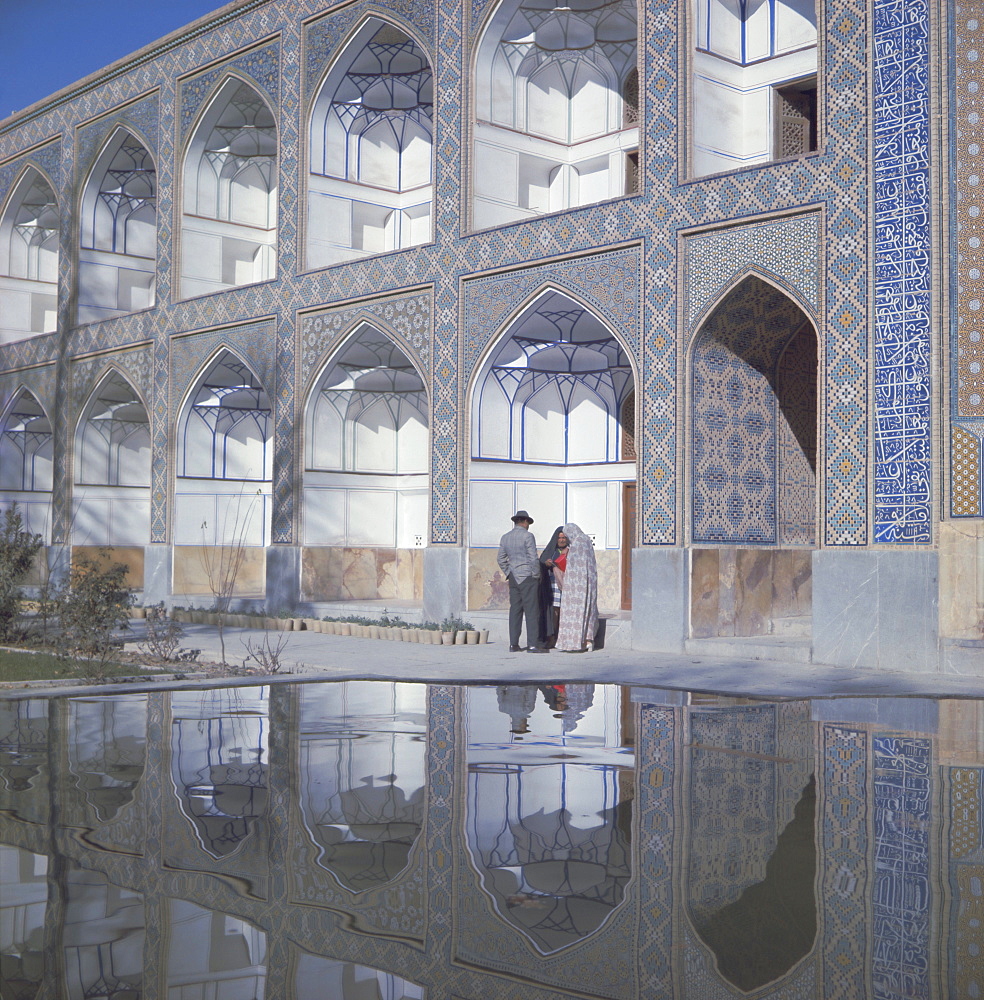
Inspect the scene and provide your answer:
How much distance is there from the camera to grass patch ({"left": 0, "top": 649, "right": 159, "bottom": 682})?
27.7 feet

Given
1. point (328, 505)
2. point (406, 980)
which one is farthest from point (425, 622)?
point (406, 980)

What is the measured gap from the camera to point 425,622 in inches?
530

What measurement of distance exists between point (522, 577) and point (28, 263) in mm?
15002

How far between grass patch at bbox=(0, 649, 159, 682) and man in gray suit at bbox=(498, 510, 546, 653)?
3649 mm

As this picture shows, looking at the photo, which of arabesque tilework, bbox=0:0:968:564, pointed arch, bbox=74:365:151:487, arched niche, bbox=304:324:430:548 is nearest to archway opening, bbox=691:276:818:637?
arabesque tilework, bbox=0:0:968:564

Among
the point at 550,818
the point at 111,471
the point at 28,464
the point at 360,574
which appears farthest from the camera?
the point at 28,464

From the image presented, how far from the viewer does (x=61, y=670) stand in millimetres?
A: 8969

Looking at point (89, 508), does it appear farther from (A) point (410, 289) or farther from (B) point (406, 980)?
(B) point (406, 980)

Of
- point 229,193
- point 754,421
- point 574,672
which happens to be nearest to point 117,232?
point 229,193

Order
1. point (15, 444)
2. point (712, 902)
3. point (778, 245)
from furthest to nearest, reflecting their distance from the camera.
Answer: point (15, 444), point (778, 245), point (712, 902)

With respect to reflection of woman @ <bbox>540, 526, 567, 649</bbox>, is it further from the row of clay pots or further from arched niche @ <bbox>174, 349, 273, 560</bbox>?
arched niche @ <bbox>174, 349, 273, 560</bbox>

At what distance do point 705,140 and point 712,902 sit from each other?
9.58 metres

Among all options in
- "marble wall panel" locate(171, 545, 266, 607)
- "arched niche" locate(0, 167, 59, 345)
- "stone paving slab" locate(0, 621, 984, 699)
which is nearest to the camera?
"stone paving slab" locate(0, 621, 984, 699)

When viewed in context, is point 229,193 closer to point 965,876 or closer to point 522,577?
point 522,577
